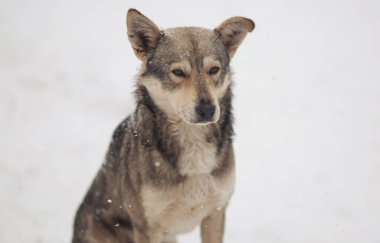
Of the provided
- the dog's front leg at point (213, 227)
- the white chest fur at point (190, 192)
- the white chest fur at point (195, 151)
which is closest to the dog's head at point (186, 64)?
the white chest fur at point (195, 151)

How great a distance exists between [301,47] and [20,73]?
211 inches

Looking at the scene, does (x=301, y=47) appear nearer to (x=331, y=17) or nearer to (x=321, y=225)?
(x=331, y=17)

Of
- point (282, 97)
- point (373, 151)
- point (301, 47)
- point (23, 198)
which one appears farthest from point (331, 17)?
point (23, 198)

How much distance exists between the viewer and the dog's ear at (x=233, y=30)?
429 centimetres

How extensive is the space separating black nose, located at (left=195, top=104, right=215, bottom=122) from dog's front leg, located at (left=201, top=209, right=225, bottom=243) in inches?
38.4

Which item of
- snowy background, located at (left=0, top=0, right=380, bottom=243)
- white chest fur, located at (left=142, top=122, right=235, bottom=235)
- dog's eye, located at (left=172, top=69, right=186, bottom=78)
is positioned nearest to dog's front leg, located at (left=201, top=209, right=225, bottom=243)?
white chest fur, located at (left=142, top=122, right=235, bottom=235)

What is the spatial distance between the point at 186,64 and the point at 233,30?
61 centimetres

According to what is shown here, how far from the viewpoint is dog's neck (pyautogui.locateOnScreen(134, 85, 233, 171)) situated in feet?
14.2

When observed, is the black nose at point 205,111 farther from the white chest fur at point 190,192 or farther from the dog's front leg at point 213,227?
the dog's front leg at point 213,227

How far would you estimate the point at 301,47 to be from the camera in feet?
33.7

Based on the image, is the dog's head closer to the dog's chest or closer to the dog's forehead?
the dog's forehead

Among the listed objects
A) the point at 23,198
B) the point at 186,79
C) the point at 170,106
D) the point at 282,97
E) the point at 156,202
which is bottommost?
the point at 23,198

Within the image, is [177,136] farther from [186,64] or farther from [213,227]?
[213,227]

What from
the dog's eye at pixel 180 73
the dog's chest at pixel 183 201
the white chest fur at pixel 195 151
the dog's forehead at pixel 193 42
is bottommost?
the dog's chest at pixel 183 201
